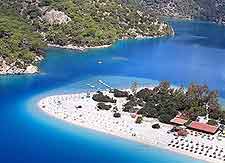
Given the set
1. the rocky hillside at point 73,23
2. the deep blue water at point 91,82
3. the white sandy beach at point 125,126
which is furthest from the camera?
the rocky hillside at point 73,23

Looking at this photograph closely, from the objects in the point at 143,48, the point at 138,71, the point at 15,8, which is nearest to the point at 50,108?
the point at 138,71

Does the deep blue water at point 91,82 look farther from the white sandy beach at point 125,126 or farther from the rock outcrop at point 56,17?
the rock outcrop at point 56,17

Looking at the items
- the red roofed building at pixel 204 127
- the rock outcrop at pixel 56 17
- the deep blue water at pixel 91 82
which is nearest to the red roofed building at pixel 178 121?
the red roofed building at pixel 204 127

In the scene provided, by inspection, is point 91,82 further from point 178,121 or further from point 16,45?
point 178,121

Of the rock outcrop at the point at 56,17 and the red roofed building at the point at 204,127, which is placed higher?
the rock outcrop at the point at 56,17

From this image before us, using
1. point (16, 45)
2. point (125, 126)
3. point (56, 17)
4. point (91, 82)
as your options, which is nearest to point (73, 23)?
point (56, 17)

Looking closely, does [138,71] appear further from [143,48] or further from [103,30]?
[103,30]

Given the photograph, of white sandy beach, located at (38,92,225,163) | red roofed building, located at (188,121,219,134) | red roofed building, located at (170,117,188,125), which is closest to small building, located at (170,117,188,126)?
red roofed building, located at (170,117,188,125)
